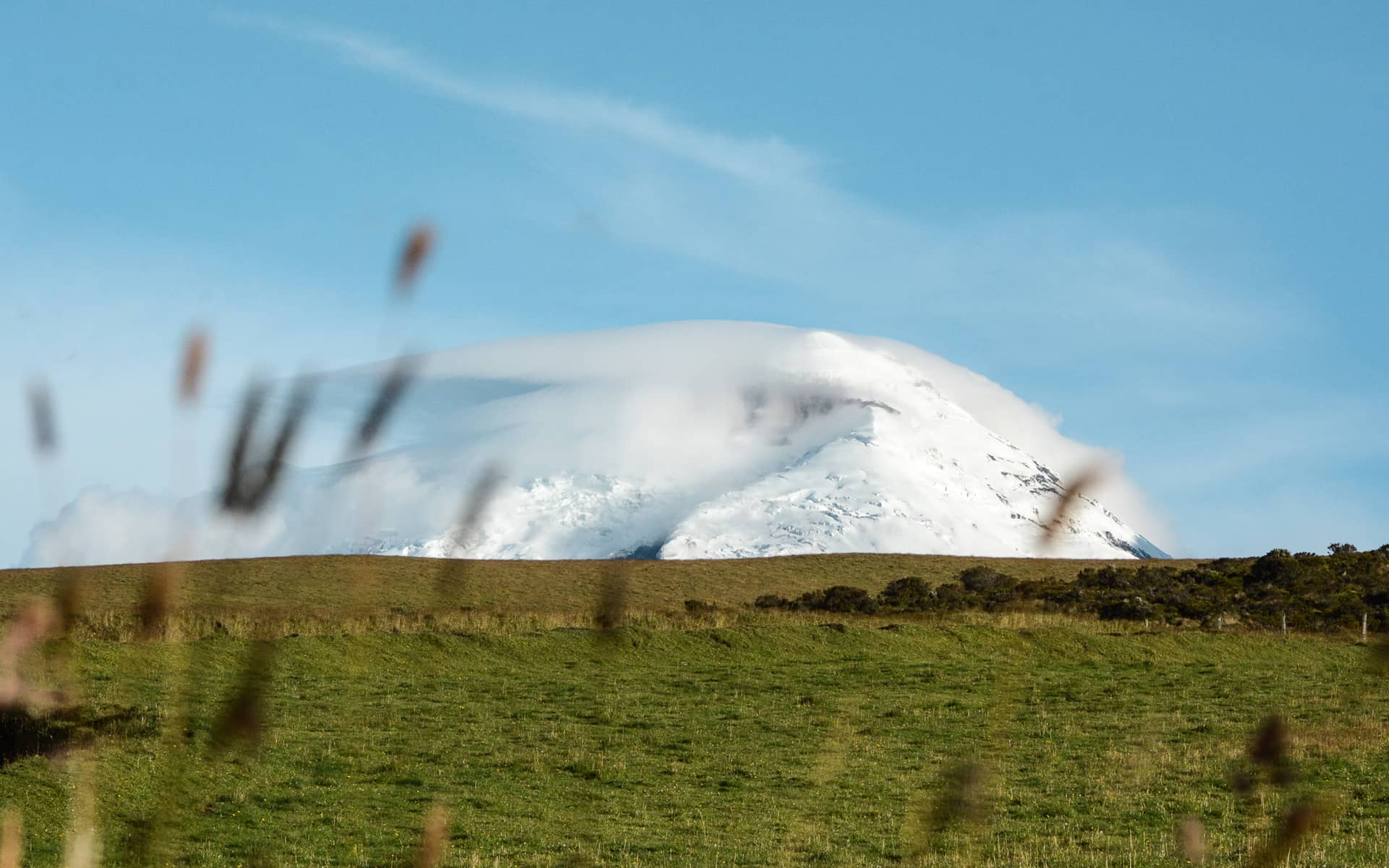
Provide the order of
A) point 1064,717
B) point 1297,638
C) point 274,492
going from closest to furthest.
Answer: point 274,492
point 1064,717
point 1297,638

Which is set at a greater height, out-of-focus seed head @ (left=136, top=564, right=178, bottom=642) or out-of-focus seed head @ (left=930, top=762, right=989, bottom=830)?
out-of-focus seed head @ (left=136, top=564, right=178, bottom=642)

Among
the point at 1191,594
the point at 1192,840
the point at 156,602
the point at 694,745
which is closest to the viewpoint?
the point at 156,602

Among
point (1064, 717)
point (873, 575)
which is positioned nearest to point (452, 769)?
point (1064, 717)

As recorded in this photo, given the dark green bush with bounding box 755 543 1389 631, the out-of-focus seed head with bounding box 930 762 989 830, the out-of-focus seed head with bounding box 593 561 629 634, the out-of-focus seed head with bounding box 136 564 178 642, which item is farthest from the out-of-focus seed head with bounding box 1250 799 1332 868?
the dark green bush with bounding box 755 543 1389 631

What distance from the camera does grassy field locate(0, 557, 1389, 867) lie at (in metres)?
13.8

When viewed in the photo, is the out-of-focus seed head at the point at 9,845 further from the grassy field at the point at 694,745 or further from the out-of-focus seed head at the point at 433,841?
the out-of-focus seed head at the point at 433,841

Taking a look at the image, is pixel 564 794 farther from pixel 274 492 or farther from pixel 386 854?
pixel 274 492

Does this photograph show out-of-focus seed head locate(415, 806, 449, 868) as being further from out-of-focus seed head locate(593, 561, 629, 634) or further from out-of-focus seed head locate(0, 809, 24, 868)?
out-of-focus seed head locate(0, 809, 24, 868)

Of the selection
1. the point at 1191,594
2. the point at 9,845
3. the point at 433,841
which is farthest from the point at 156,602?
the point at 1191,594

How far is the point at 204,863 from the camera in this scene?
1282cm

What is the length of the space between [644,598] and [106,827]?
45.6 meters

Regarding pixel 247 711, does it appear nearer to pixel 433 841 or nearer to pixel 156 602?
pixel 156 602

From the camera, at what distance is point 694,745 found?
69.5 ft

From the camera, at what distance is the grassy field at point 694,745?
1378cm
